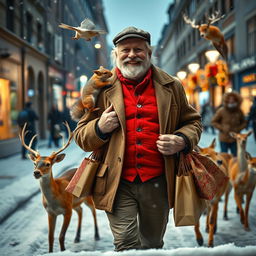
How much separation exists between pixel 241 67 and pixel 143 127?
59.9ft

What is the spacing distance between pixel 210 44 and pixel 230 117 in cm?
339

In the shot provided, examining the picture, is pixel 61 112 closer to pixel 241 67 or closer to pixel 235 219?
pixel 235 219

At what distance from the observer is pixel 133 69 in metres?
2.58

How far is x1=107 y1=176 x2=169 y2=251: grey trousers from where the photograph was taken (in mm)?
2570

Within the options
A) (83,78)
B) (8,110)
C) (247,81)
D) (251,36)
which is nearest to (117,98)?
(83,78)

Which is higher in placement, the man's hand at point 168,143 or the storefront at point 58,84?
the storefront at point 58,84

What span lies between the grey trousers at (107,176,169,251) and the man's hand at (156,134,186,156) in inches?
11.7

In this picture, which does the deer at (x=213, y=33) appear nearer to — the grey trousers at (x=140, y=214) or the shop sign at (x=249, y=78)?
the grey trousers at (x=140, y=214)

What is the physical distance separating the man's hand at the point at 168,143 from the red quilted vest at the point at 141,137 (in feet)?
0.44

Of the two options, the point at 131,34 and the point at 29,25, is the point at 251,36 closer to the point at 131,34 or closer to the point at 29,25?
the point at 29,25

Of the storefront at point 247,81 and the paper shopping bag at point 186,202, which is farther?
the storefront at point 247,81

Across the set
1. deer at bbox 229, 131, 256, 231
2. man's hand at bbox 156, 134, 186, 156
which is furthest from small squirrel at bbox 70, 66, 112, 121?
deer at bbox 229, 131, 256, 231

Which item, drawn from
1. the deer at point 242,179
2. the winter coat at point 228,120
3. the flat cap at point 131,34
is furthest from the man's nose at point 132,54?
the winter coat at point 228,120

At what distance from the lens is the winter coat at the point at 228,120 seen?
671 centimetres
